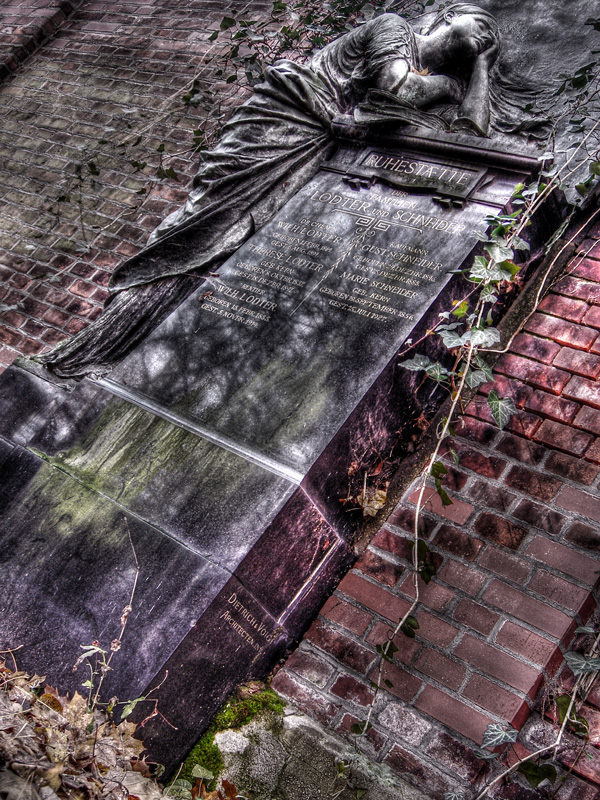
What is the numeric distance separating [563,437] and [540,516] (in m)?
0.33

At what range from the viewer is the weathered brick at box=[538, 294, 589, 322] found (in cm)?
250

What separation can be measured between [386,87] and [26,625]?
2757mm

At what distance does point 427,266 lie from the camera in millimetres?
2311

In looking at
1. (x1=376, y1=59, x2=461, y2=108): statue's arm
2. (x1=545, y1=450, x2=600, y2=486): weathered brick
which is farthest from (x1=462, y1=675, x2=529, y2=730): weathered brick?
(x1=376, y1=59, x2=461, y2=108): statue's arm

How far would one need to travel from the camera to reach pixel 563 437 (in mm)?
2266

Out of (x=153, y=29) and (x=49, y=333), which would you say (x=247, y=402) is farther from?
(x=153, y=29)

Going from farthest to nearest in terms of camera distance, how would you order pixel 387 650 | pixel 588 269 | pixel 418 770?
1. pixel 588 269
2. pixel 387 650
3. pixel 418 770

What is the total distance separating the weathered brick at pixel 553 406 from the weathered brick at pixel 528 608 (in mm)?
545

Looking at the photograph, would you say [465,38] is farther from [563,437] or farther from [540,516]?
[540,516]

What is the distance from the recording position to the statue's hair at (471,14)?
3.04 metres

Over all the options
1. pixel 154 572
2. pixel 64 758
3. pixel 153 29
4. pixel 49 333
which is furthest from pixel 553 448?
pixel 153 29

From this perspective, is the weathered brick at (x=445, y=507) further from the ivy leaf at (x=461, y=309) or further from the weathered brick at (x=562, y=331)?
the weathered brick at (x=562, y=331)

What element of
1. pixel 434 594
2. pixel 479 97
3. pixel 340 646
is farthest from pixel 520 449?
pixel 479 97

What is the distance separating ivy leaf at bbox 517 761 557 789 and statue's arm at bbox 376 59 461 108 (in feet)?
8.94
